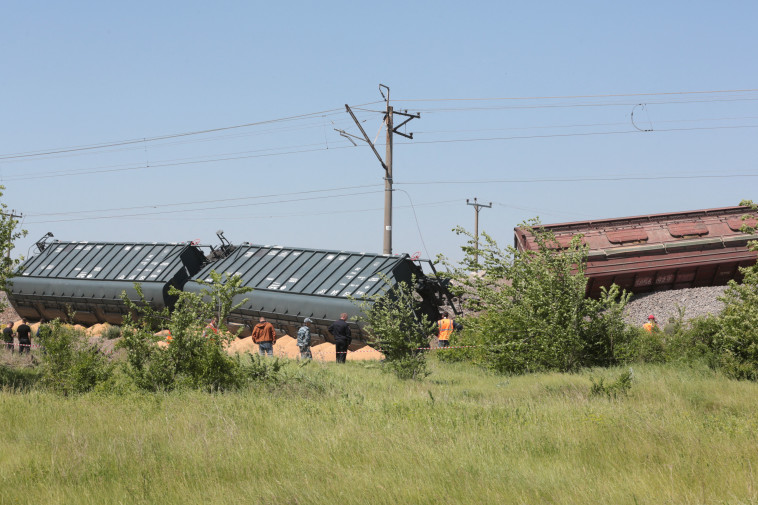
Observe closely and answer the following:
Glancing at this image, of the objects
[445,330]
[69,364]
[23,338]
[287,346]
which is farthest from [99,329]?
[69,364]

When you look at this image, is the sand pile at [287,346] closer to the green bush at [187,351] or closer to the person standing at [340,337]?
the person standing at [340,337]

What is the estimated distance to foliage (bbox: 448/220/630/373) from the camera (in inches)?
595

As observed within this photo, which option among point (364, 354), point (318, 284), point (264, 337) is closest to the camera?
point (264, 337)

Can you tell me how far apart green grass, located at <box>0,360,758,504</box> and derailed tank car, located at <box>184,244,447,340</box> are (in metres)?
9.89

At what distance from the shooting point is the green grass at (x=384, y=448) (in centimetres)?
645

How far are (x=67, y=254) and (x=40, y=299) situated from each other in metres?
2.27

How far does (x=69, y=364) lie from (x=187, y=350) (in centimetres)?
262

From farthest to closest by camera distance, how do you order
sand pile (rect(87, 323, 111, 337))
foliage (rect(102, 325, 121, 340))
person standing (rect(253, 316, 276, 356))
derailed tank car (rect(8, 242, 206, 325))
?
1. sand pile (rect(87, 323, 111, 337))
2. derailed tank car (rect(8, 242, 206, 325))
3. foliage (rect(102, 325, 121, 340))
4. person standing (rect(253, 316, 276, 356))

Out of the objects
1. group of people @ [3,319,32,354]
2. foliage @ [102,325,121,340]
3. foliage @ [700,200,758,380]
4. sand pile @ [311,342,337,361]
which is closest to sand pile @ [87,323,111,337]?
foliage @ [102,325,121,340]

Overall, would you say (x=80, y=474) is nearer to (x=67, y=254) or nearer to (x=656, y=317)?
(x=656, y=317)

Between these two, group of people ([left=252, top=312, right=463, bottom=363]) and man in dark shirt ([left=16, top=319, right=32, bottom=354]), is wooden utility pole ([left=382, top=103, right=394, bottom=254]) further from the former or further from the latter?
man in dark shirt ([left=16, top=319, right=32, bottom=354])

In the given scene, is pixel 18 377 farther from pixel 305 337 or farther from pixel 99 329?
pixel 99 329

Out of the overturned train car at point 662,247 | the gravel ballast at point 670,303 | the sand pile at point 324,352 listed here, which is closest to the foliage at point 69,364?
the sand pile at point 324,352

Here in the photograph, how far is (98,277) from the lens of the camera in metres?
28.8
